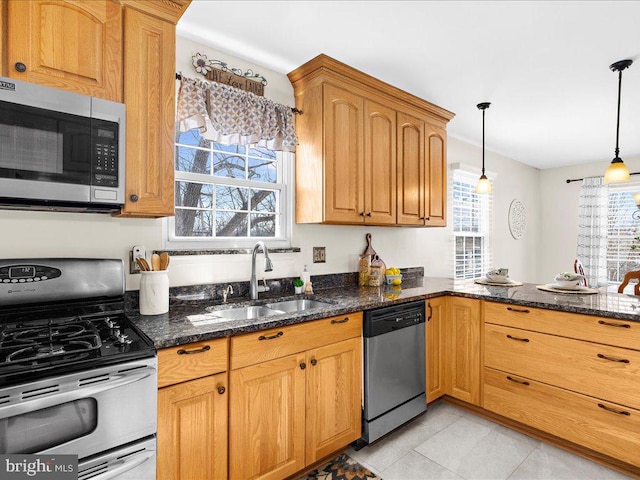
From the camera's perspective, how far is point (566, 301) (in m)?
2.16

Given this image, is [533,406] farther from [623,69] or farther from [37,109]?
[37,109]

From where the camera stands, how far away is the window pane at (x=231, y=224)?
2305 mm

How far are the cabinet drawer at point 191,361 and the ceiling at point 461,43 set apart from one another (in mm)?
1741

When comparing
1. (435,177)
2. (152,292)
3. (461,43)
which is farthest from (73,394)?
(435,177)

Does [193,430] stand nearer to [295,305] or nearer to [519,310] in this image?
[295,305]

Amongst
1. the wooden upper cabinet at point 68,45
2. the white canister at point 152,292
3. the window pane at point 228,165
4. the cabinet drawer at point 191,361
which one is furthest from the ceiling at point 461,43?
the cabinet drawer at point 191,361

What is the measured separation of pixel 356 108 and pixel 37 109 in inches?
73.7

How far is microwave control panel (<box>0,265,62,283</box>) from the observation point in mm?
1459

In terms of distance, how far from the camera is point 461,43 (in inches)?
86.4

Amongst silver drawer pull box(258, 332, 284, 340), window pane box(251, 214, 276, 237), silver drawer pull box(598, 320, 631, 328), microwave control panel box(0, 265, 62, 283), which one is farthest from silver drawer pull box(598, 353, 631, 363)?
microwave control panel box(0, 265, 62, 283)

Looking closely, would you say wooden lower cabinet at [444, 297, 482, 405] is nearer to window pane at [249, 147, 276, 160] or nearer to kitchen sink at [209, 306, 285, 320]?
kitchen sink at [209, 306, 285, 320]

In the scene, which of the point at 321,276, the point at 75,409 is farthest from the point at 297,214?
the point at 75,409

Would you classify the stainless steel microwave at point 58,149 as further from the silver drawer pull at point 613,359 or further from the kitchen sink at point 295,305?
the silver drawer pull at point 613,359

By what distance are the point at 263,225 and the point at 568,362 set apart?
2108mm
